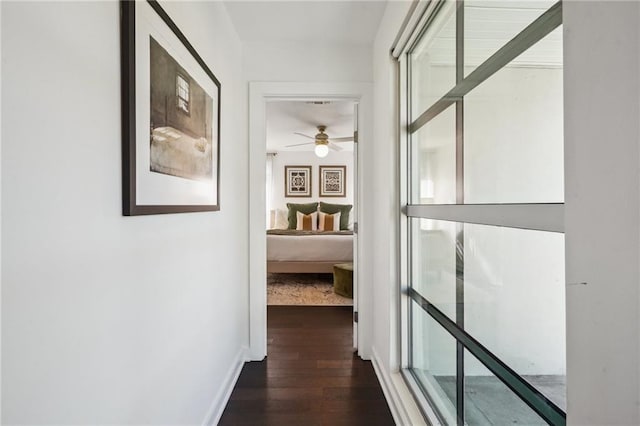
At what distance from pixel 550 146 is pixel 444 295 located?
807mm

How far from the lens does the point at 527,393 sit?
0.82 meters

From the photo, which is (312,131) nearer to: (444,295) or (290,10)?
(290,10)

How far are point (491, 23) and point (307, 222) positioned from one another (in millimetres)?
5246

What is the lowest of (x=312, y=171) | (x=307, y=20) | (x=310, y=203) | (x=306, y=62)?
(x=310, y=203)

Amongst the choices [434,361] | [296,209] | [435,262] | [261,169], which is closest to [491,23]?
[435,262]

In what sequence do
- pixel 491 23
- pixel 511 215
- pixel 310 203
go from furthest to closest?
pixel 310 203
pixel 491 23
pixel 511 215

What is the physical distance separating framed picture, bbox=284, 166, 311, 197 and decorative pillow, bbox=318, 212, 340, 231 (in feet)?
2.97

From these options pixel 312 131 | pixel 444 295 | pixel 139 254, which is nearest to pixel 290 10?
pixel 139 254

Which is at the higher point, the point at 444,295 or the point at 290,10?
the point at 290,10

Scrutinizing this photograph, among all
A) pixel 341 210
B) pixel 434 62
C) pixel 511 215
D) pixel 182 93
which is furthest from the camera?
pixel 341 210

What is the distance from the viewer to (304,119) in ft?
14.5

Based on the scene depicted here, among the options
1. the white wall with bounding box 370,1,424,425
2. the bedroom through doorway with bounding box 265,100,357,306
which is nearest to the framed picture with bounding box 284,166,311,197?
the bedroom through doorway with bounding box 265,100,357,306

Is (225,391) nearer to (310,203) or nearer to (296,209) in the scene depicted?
(296,209)

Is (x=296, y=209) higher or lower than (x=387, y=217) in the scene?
higher
